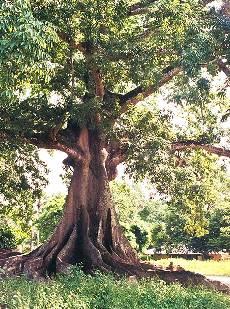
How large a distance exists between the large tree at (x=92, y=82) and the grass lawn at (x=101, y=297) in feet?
9.37

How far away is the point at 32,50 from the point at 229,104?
9209 mm

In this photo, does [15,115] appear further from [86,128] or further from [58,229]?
[58,229]

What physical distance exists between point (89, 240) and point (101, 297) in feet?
18.7

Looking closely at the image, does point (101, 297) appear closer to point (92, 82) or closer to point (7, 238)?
point (92, 82)

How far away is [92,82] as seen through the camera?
12.9 meters

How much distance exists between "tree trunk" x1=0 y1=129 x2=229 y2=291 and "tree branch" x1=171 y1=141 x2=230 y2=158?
6.46 ft

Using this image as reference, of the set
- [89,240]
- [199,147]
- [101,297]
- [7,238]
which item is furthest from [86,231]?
[7,238]

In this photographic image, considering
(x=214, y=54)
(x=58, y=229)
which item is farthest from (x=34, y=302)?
(x=58, y=229)

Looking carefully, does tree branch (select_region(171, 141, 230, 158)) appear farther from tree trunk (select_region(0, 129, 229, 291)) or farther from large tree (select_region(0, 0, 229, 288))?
tree trunk (select_region(0, 129, 229, 291))

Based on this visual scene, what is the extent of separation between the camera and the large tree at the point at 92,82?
332 inches

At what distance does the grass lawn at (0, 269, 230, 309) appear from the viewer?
691 centimetres

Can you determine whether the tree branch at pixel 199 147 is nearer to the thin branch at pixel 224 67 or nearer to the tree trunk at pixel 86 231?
the tree trunk at pixel 86 231

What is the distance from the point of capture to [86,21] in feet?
34.2

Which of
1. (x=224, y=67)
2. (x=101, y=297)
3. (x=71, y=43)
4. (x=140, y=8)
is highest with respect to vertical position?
(x=140, y=8)
